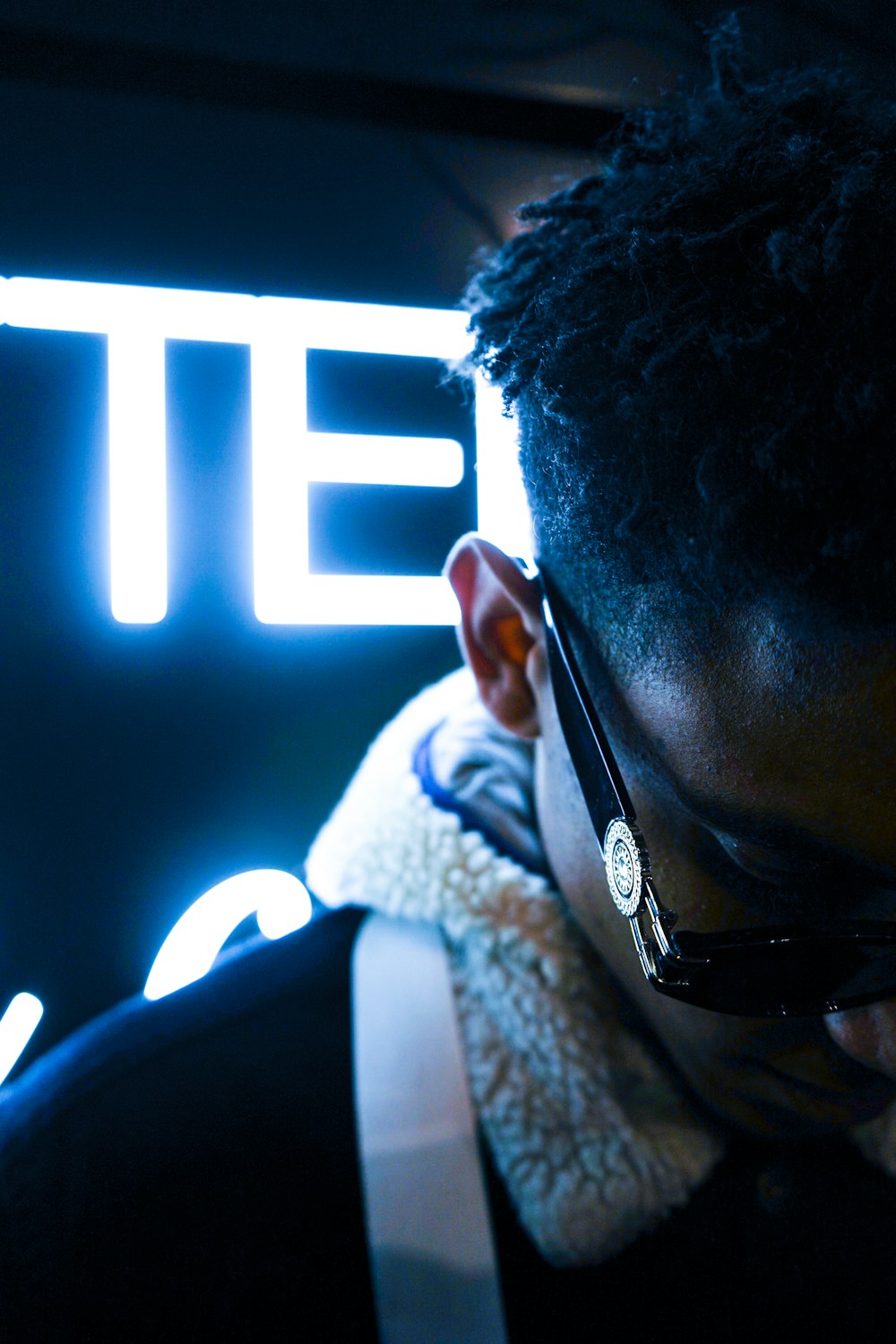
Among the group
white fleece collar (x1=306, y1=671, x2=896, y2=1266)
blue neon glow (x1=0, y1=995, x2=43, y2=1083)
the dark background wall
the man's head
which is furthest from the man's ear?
blue neon glow (x1=0, y1=995, x2=43, y2=1083)

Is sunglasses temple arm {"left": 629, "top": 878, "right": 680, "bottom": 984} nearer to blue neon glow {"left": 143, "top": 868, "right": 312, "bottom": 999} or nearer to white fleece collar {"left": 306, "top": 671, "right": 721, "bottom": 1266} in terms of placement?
white fleece collar {"left": 306, "top": 671, "right": 721, "bottom": 1266}

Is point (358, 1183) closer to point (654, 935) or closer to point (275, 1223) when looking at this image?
point (275, 1223)

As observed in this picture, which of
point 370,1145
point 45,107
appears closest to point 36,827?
point 370,1145

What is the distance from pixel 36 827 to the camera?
1.19 meters

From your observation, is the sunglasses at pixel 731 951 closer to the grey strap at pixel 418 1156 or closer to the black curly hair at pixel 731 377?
the black curly hair at pixel 731 377

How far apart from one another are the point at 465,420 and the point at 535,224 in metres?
0.49

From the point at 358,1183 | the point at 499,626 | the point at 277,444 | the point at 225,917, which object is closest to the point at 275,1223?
the point at 358,1183

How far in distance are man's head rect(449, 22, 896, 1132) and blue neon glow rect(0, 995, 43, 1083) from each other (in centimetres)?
75

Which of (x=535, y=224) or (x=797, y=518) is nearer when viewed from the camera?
(x=797, y=518)

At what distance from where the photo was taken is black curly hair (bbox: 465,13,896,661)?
53 centimetres

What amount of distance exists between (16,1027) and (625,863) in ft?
2.79

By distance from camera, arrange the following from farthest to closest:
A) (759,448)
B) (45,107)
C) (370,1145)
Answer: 1. (45,107)
2. (370,1145)
3. (759,448)

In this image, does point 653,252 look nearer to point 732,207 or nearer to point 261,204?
point 732,207

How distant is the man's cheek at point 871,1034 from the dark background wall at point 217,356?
77cm
